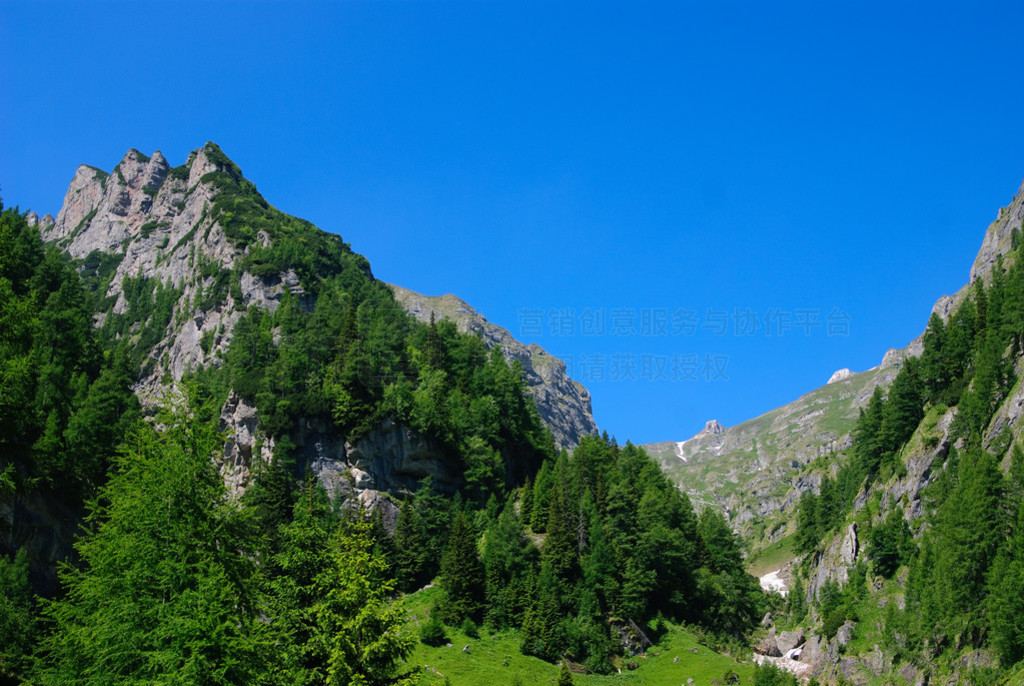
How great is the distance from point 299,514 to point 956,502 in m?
71.5

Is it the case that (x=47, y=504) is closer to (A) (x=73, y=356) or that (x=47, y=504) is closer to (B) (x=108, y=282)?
(A) (x=73, y=356)

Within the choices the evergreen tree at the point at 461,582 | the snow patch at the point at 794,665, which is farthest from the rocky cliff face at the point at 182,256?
the snow patch at the point at 794,665

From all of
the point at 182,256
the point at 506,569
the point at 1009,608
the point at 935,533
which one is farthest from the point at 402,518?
the point at 182,256

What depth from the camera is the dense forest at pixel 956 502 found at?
6531 cm

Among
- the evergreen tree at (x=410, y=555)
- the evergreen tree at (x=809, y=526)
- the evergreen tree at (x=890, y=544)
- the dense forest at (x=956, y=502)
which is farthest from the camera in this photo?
the evergreen tree at (x=809, y=526)

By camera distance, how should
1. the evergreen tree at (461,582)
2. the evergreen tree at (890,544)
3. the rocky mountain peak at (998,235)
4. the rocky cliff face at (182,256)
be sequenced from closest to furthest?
1. the evergreen tree at (461,582)
2. the evergreen tree at (890,544)
3. the rocky cliff face at (182,256)
4. the rocky mountain peak at (998,235)

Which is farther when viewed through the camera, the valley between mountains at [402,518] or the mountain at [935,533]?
the mountain at [935,533]

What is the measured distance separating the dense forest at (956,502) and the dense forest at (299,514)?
19040 millimetres

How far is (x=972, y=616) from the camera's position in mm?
65188

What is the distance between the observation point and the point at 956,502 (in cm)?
7594

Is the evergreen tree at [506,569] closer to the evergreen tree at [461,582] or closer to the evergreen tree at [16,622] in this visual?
the evergreen tree at [461,582]

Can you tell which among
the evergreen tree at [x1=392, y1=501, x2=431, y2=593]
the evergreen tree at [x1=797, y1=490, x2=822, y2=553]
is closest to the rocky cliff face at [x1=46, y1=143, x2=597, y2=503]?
the evergreen tree at [x1=392, y1=501, x2=431, y2=593]

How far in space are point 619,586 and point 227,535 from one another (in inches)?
2427

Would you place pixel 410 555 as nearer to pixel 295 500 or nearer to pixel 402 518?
pixel 402 518
